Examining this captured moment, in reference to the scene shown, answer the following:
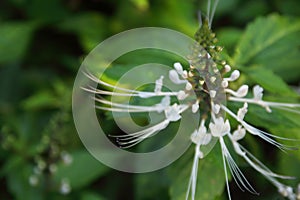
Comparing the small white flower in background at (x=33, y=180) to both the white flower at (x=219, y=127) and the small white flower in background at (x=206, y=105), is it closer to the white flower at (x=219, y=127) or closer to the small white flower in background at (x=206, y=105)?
the small white flower in background at (x=206, y=105)

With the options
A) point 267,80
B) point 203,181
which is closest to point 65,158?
point 203,181

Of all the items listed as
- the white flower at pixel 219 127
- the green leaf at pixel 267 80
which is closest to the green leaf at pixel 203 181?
the white flower at pixel 219 127

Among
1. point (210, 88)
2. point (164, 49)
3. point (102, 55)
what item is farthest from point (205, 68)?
point (102, 55)

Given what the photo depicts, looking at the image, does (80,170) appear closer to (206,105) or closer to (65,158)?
(65,158)

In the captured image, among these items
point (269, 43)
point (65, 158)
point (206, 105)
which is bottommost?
point (65, 158)

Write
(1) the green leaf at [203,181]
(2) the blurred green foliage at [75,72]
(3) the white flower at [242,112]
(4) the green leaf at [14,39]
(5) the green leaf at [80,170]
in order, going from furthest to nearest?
(4) the green leaf at [14,39], (5) the green leaf at [80,170], (2) the blurred green foliage at [75,72], (1) the green leaf at [203,181], (3) the white flower at [242,112]

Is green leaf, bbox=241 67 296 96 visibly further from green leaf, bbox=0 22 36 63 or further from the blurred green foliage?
green leaf, bbox=0 22 36 63

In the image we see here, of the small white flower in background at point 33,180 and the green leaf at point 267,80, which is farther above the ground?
the green leaf at point 267,80
